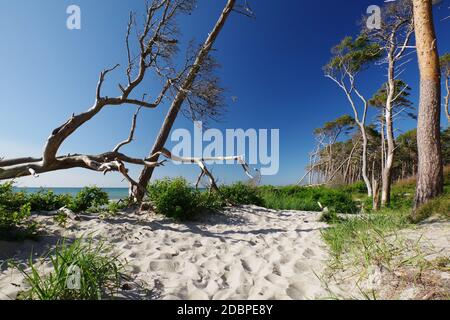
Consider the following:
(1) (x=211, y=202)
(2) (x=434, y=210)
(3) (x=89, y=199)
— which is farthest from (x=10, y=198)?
(2) (x=434, y=210)

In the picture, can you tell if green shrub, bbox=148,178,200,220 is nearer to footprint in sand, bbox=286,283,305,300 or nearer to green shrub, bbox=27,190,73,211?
green shrub, bbox=27,190,73,211

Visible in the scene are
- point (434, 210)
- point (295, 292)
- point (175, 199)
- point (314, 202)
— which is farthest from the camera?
point (314, 202)

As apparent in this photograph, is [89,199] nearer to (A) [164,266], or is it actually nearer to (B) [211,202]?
(B) [211,202]

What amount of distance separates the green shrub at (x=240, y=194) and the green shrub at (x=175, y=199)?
1.72 metres

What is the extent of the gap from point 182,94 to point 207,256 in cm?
491

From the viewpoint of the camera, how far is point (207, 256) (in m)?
2.93

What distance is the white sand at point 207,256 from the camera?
197cm

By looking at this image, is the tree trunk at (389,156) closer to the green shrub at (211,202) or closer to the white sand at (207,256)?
the white sand at (207,256)

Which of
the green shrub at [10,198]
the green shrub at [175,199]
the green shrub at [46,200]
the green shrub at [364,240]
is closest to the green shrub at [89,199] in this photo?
the green shrub at [46,200]

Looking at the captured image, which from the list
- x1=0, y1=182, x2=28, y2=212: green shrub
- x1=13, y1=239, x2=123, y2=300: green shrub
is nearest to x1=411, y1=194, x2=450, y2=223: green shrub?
x1=13, y1=239, x2=123, y2=300: green shrub

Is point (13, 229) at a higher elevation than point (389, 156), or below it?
below

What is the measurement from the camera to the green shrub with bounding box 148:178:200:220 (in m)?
4.79

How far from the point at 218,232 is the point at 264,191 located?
6.36 metres
